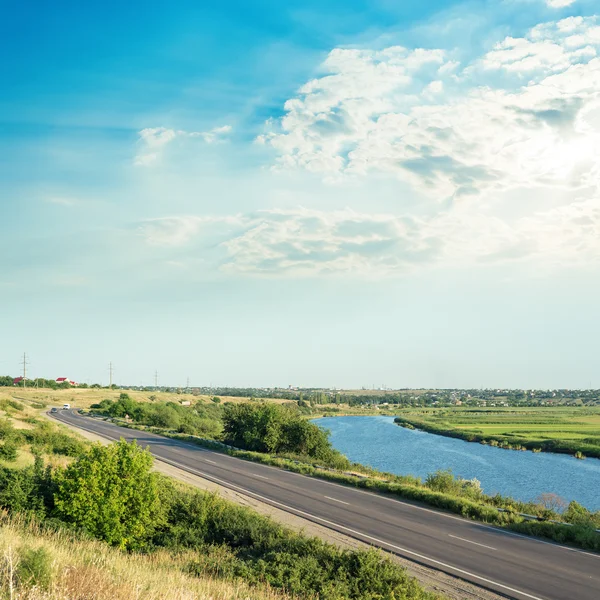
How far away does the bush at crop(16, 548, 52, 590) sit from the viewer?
260 inches

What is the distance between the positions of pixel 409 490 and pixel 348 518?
6907mm

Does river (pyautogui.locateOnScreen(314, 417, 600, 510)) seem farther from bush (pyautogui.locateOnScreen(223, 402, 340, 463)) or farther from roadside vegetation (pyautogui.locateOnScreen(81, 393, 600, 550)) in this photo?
bush (pyautogui.locateOnScreen(223, 402, 340, 463))

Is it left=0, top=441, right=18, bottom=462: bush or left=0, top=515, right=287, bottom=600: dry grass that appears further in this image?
left=0, top=441, right=18, bottom=462: bush

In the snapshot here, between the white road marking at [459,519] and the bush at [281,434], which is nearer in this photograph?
the white road marking at [459,519]

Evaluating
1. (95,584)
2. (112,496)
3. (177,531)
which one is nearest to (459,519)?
(177,531)

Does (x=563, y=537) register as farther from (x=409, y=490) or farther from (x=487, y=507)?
(x=409, y=490)

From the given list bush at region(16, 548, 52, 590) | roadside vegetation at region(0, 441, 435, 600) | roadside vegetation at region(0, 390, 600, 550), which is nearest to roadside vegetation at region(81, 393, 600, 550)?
roadside vegetation at region(0, 390, 600, 550)

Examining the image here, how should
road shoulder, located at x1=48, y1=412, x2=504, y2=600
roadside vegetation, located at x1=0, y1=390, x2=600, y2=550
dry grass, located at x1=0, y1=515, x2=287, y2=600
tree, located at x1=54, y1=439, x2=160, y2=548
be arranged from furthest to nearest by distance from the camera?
1. roadside vegetation, located at x1=0, y1=390, x2=600, y2=550
2. tree, located at x1=54, y1=439, x2=160, y2=548
3. road shoulder, located at x1=48, y1=412, x2=504, y2=600
4. dry grass, located at x1=0, y1=515, x2=287, y2=600

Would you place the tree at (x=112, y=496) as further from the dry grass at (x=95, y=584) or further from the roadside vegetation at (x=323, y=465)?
the roadside vegetation at (x=323, y=465)

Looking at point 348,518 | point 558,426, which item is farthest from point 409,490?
point 558,426

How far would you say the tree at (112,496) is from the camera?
15.4 meters

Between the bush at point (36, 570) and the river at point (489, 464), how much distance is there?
4404 centimetres

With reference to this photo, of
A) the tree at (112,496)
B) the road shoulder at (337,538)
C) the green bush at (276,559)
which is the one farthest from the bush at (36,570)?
the road shoulder at (337,538)

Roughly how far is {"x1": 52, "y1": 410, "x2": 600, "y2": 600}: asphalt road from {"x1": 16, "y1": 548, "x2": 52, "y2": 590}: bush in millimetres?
8973
